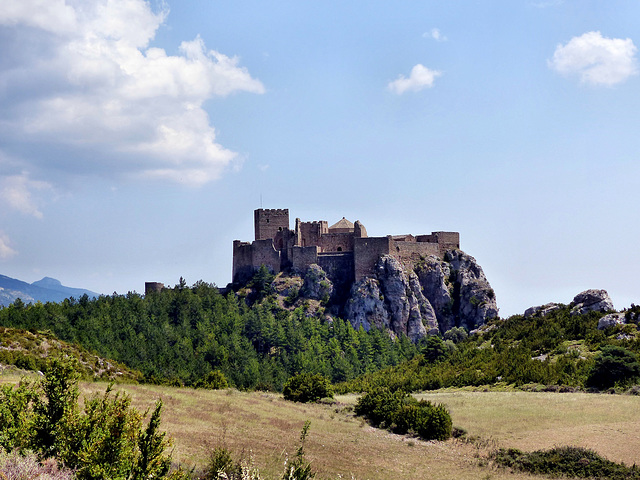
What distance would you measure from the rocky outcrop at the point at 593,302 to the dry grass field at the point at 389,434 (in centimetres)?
1687

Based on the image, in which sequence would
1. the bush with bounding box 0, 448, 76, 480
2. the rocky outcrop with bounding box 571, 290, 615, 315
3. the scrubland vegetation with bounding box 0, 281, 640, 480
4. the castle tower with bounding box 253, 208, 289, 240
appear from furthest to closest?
1. the castle tower with bounding box 253, 208, 289, 240
2. the rocky outcrop with bounding box 571, 290, 615, 315
3. the scrubland vegetation with bounding box 0, 281, 640, 480
4. the bush with bounding box 0, 448, 76, 480

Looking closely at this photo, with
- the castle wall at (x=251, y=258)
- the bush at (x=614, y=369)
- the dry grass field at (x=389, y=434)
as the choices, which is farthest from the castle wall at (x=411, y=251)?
the dry grass field at (x=389, y=434)

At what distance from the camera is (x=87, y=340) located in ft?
176

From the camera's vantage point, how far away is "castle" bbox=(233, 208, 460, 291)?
66.8 meters

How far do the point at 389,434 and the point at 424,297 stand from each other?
138 ft

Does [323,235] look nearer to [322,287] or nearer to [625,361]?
[322,287]

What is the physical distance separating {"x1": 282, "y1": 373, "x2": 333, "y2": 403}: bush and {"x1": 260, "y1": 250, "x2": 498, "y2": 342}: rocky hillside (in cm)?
2602

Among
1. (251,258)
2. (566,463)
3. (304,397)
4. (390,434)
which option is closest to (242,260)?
(251,258)

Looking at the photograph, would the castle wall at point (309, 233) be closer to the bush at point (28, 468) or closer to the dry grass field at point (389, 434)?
the dry grass field at point (389, 434)

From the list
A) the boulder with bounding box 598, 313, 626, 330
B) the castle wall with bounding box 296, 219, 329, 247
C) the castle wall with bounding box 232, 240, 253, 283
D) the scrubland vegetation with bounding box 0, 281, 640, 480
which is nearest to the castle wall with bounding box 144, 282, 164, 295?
the scrubland vegetation with bounding box 0, 281, 640, 480

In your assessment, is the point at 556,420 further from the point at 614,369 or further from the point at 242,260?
the point at 242,260

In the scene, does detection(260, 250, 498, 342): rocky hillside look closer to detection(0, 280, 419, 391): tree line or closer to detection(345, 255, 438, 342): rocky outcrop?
detection(345, 255, 438, 342): rocky outcrop

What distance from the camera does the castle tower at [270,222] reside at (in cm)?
6994

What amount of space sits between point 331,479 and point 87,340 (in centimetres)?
4181
